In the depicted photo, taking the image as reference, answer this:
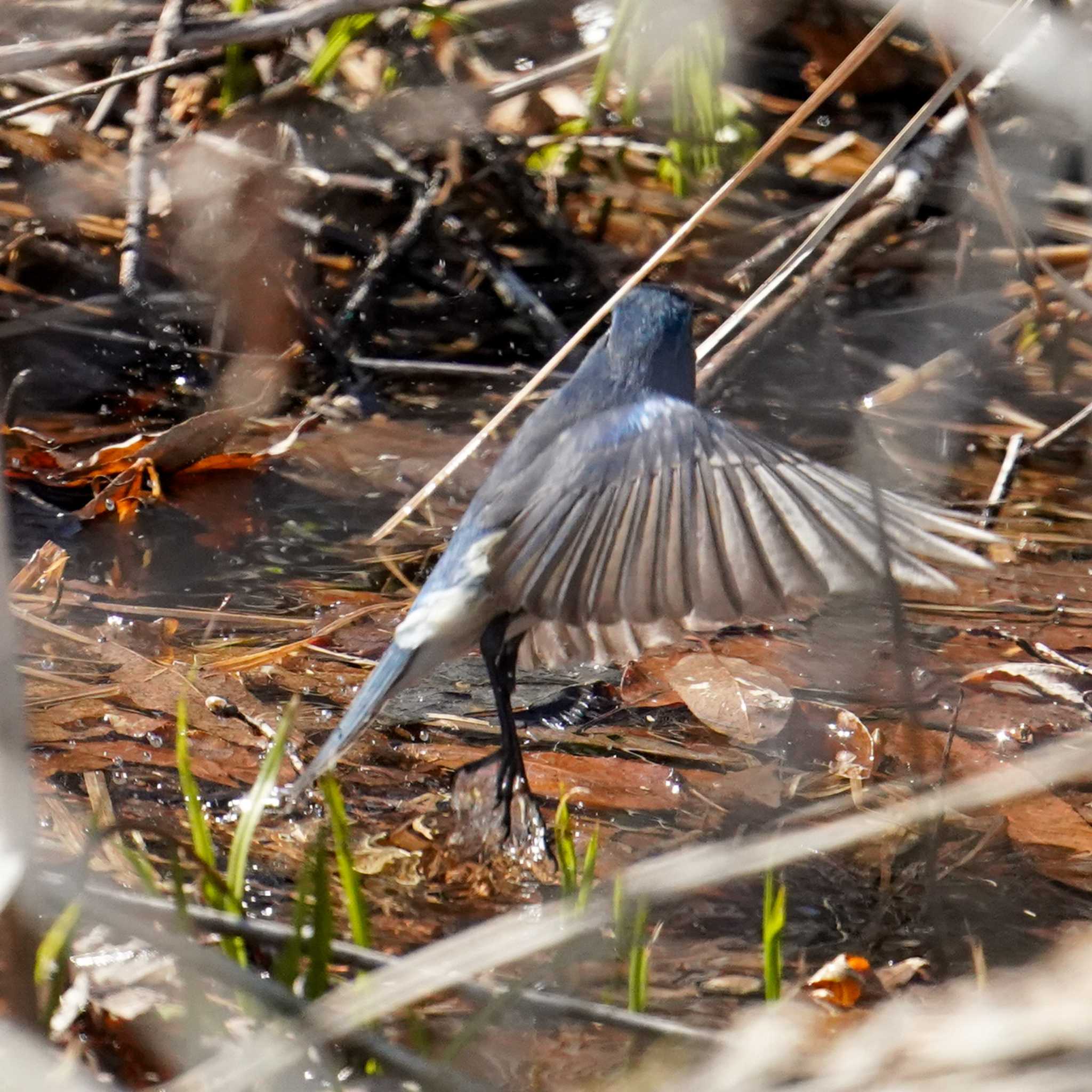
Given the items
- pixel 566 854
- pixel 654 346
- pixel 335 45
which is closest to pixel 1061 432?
pixel 654 346

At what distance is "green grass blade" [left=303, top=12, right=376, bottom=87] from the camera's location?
429 centimetres

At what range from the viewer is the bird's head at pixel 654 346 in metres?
3.35

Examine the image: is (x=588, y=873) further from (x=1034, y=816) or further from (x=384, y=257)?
(x=384, y=257)

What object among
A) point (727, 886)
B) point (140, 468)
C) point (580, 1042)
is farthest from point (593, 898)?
point (140, 468)

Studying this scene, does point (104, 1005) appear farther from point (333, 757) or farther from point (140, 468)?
point (140, 468)

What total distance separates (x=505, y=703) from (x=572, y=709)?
40 centimetres

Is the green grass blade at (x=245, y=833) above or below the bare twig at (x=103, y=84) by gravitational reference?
below

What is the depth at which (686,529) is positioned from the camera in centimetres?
266

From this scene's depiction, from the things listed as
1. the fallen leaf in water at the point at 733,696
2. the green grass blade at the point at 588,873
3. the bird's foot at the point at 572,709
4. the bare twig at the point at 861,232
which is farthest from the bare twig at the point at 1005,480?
the green grass blade at the point at 588,873

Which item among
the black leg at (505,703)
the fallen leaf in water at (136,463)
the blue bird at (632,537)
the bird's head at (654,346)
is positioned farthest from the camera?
the fallen leaf in water at (136,463)

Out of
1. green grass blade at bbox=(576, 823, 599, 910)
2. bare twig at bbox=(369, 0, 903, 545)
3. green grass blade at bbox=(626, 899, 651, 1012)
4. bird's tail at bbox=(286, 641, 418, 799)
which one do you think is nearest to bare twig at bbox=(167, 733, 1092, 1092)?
green grass blade at bbox=(626, 899, 651, 1012)

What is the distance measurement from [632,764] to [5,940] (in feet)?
5.40

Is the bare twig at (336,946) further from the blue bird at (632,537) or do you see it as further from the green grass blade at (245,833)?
the blue bird at (632,537)

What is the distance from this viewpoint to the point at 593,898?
2.25m
